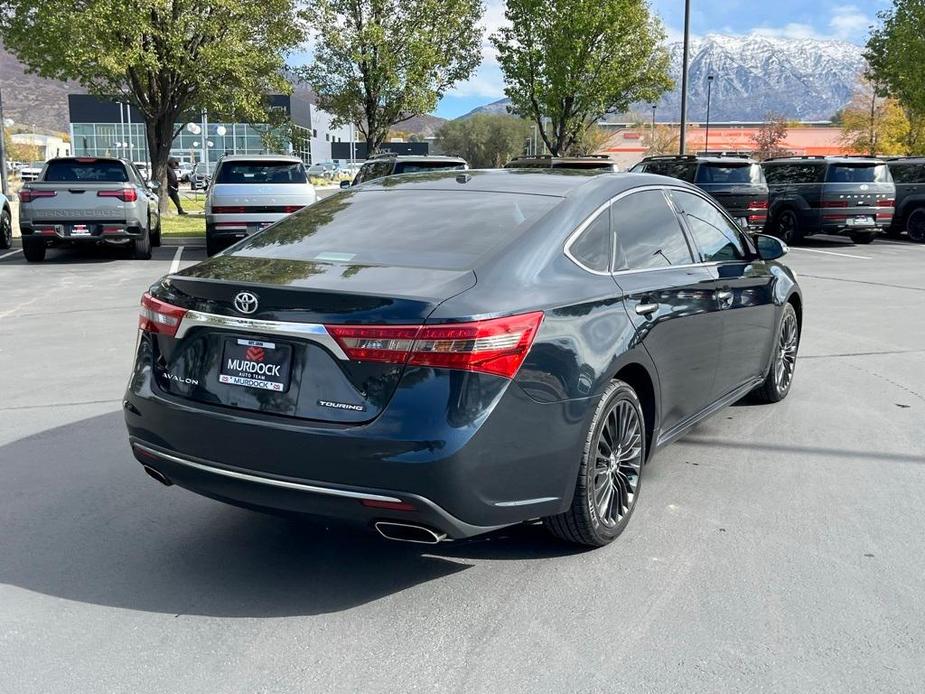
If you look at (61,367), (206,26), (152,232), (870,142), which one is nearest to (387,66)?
(206,26)

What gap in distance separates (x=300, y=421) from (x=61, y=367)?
199 inches

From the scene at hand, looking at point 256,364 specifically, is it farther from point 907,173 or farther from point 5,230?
point 907,173

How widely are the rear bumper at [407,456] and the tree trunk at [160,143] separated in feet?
77.0

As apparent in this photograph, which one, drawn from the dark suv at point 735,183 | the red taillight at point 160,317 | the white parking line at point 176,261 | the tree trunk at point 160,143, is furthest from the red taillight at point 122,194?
the red taillight at point 160,317

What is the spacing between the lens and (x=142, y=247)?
1623cm

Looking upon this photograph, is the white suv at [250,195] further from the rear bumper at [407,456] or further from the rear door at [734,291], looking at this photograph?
the rear bumper at [407,456]

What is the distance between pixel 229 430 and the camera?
139 inches

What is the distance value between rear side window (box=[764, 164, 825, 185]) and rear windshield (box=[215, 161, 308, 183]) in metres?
11.3

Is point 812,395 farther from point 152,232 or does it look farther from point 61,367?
point 152,232

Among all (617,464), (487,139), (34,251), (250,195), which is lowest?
(617,464)

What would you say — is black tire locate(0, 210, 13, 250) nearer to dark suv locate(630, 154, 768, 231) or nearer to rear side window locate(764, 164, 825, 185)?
Result: dark suv locate(630, 154, 768, 231)

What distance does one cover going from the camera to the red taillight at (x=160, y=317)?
3766 mm

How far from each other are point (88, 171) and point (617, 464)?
14.0 meters

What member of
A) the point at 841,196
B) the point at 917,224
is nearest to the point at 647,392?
the point at 841,196
